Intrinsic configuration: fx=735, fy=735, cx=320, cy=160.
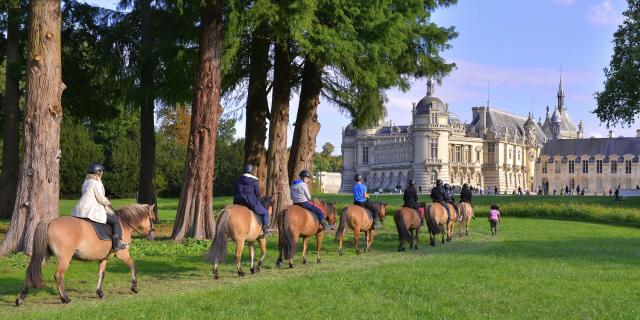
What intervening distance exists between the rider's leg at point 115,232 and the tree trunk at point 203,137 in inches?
293

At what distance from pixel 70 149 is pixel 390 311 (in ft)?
148

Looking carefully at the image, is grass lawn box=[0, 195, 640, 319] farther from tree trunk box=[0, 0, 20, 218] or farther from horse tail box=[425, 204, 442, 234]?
tree trunk box=[0, 0, 20, 218]

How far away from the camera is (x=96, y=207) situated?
9.33 metres

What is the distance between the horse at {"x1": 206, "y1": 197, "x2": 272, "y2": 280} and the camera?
1109 cm

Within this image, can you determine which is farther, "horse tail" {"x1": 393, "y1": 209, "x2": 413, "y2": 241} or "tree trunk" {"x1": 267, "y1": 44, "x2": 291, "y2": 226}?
"tree trunk" {"x1": 267, "y1": 44, "x2": 291, "y2": 226}

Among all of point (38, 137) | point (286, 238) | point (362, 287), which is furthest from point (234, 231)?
point (38, 137)

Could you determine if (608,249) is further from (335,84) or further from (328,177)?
(328,177)

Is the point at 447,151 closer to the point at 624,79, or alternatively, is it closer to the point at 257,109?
the point at 624,79

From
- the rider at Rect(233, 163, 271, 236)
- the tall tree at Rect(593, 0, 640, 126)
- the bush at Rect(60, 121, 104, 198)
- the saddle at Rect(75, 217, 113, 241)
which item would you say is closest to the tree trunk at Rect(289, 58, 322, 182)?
the rider at Rect(233, 163, 271, 236)

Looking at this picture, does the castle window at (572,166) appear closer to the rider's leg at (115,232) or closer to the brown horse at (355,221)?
the brown horse at (355,221)

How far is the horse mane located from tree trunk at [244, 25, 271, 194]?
36.1 feet

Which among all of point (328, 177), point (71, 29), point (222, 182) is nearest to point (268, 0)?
point (71, 29)

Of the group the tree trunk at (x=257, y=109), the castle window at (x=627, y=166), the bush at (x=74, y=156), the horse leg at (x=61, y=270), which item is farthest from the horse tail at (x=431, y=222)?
the castle window at (x=627, y=166)

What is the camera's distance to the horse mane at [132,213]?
10156mm
